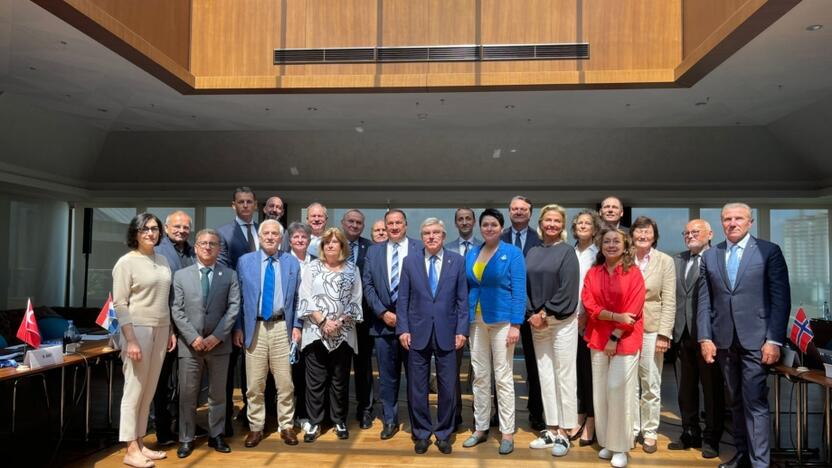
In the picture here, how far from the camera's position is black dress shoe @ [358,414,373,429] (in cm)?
469

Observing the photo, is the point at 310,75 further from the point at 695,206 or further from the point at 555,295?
the point at 695,206

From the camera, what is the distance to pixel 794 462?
153 inches

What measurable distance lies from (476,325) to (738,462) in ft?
6.24

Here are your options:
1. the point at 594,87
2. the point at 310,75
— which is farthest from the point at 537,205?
the point at 310,75

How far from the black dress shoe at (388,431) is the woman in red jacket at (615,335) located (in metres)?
1.54

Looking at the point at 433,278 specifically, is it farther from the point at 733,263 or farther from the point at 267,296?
the point at 733,263

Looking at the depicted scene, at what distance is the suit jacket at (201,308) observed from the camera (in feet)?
12.9

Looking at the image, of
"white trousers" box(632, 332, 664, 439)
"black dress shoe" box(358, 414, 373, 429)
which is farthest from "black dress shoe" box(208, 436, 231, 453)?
"white trousers" box(632, 332, 664, 439)

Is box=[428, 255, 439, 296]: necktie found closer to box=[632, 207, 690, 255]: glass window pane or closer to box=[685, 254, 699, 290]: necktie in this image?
box=[685, 254, 699, 290]: necktie

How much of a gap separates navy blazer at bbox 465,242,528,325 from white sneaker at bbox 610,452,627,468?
107cm

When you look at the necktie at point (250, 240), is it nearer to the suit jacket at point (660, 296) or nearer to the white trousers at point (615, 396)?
the white trousers at point (615, 396)

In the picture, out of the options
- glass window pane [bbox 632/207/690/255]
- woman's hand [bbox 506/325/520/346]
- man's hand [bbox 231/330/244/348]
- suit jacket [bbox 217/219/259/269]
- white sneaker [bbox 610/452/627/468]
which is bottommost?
white sneaker [bbox 610/452/627/468]

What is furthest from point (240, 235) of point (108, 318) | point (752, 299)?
point (752, 299)

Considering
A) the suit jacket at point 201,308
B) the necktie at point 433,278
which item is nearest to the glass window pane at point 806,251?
the necktie at point 433,278
